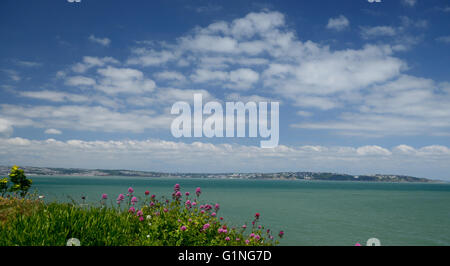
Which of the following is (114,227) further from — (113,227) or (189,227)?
(189,227)

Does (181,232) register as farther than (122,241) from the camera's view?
Yes

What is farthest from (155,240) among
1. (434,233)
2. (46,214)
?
(434,233)

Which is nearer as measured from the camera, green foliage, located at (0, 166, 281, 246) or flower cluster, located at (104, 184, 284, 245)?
green foliage, located at (0, 166, 281, 246)

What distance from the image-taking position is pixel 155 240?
293 inches

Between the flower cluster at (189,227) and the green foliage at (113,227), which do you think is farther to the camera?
the flower cluster at (189,227)

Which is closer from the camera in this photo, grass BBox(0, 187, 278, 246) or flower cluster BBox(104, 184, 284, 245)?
grass BBox(0, 187, 278, 246)

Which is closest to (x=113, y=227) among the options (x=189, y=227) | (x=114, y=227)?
(x=114, y=227)

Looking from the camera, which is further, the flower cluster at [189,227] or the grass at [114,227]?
the flower cluster at [189,227]

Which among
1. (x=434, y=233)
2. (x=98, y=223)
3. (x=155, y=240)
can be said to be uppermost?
(x=98, y=223)
